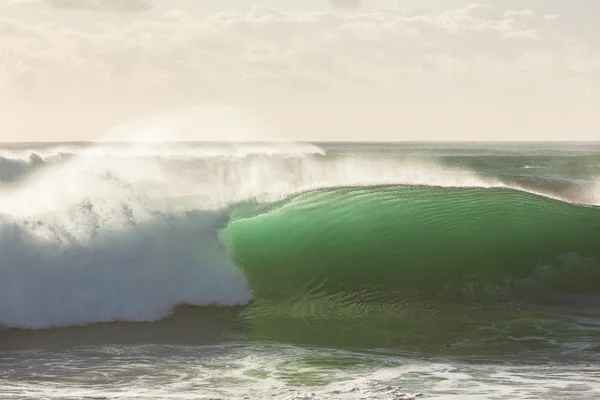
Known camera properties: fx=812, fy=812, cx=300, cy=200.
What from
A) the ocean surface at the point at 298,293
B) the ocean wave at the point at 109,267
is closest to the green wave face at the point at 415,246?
the ocean surface at the point at 298,293

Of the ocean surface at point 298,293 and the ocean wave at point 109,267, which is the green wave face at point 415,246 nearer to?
the ocean surface at point 298,293

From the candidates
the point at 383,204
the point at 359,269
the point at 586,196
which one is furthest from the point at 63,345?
the point at 586,196

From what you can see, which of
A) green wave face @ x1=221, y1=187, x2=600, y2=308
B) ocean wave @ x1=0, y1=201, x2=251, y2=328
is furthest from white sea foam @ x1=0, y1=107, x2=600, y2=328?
green wave face @ x1=221, y1=187, x2=600, y2=308

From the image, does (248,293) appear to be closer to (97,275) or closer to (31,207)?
(97,275)

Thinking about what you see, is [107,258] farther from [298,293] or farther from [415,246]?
[415,246]

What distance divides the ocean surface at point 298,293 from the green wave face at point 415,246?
41 mm

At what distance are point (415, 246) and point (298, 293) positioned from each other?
258 cm

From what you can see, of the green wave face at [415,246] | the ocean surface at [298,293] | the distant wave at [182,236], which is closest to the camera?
the ocean surface at [298,293]

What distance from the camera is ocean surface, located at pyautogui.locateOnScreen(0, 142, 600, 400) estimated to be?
7.83 m

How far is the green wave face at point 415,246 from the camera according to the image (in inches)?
468

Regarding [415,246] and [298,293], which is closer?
[298,293]

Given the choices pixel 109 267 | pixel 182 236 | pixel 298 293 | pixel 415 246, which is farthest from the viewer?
pixel 415 246

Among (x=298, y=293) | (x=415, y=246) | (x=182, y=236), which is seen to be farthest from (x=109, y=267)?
(x=415, y=246)

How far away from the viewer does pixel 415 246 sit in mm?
13391
